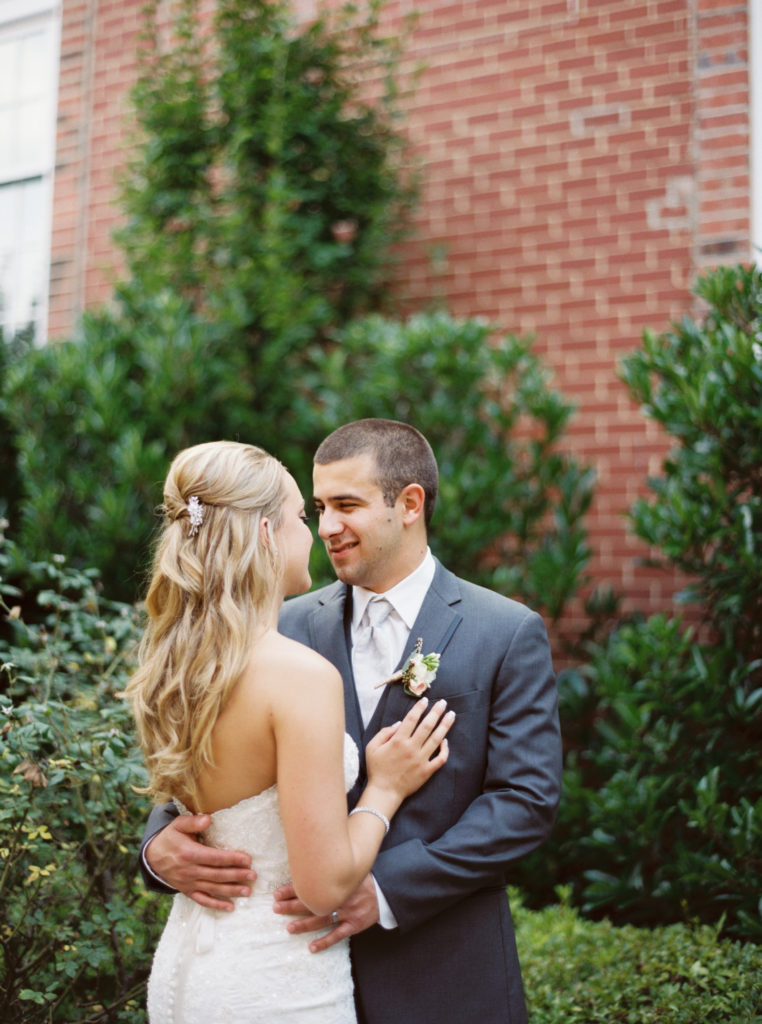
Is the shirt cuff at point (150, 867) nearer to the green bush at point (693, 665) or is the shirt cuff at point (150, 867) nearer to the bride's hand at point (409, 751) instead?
the bride's hand at point (409, 751)

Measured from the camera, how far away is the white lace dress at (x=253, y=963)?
2.03 meters

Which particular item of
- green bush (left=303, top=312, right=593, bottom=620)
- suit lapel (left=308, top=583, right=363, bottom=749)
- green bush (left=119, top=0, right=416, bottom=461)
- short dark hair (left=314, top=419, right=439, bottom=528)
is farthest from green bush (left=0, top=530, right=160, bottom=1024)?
green bush (left=119, top=0, right=416, bottom=461)

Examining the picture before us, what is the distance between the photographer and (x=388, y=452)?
263 centimetres

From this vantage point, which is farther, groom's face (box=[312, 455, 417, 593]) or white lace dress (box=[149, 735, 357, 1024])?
groom's face (box=[312, 455, 417, 593])

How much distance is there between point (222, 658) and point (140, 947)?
5.53ft

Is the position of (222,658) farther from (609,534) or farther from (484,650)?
(609,534)

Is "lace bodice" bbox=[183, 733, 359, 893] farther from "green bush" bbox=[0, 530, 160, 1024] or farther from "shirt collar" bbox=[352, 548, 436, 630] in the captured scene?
"green bush" bbox=[0, 530, 160, 1024]

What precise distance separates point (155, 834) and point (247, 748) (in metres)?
0.55

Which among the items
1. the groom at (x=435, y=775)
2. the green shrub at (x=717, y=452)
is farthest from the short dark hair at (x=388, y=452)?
the green shrub at (x=717, y=452)

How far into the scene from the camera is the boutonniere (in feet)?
7.64

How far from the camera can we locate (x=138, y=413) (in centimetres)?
519

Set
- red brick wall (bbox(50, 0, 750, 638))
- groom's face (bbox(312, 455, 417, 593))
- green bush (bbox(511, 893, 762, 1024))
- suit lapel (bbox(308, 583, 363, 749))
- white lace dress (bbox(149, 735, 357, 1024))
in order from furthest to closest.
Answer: red brick wall (bbox(50, 0, 750, 638)) → green bush (bbox(511, 893, 762, 1024)) → groom's face (bbox(312, 455, 417, 593)) → suit lapel (bbox(308, 583, 363, 749)) → white lace dress (bbox(149, 735, 357, 1024))

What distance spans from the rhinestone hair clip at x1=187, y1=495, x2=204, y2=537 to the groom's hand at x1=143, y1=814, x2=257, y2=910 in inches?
25.9

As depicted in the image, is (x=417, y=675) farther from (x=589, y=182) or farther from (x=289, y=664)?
(x=589, y=182)
